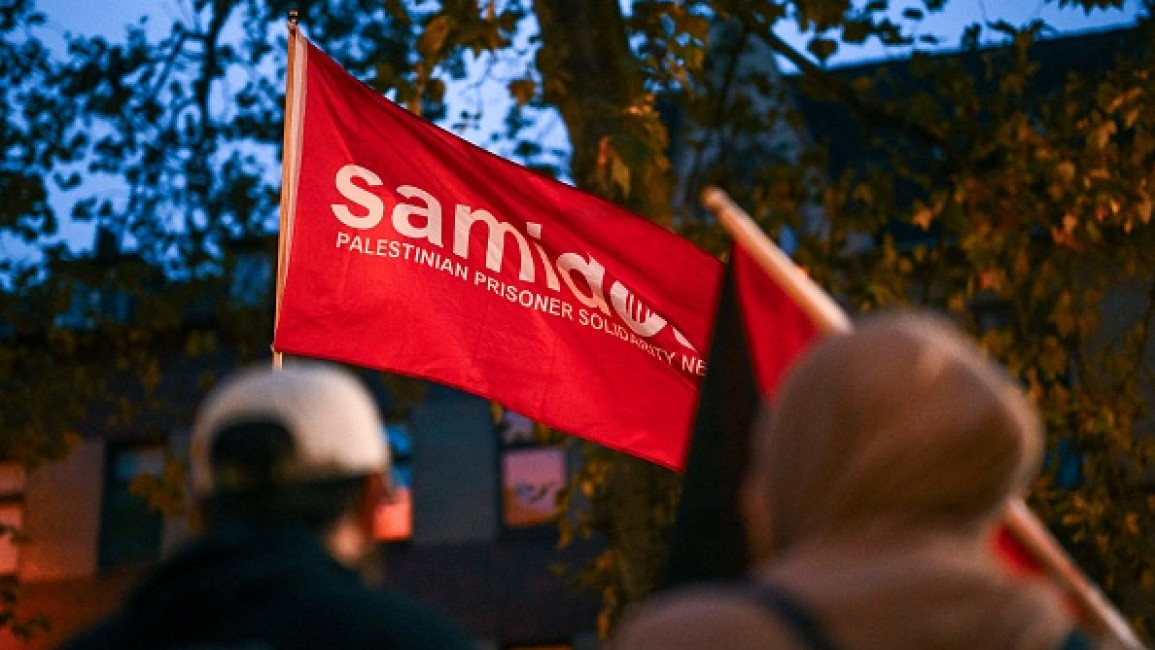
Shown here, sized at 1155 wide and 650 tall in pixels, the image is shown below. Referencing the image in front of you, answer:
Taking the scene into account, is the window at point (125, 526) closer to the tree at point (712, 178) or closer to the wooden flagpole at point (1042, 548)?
the tree at point (712, 178)

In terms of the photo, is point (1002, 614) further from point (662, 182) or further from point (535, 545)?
point (535, 545)

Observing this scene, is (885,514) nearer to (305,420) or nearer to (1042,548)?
(305,420)

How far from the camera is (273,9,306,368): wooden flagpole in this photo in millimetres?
5973

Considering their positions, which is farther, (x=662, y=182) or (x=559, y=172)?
(x=559, y=172)

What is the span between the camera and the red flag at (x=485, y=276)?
246 inches

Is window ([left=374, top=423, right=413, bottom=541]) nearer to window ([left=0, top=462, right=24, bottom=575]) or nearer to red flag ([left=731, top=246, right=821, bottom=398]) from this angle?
window ([left=0, top=462, right=24, bottom=575])

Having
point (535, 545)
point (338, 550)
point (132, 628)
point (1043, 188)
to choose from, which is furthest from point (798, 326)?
point (535, 545)

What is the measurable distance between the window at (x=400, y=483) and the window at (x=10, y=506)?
4557mm

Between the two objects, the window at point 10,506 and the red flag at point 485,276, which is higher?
the red flag at point 485,276

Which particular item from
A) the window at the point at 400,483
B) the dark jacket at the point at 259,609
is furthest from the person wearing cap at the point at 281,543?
the window at the point at 400,483

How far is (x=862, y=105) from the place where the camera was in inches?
463

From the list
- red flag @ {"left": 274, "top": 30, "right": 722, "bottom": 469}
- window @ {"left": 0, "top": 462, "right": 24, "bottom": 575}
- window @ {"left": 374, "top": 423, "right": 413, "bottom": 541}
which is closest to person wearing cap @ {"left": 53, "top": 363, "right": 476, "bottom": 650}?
red flag @ {"left": 274, "top": 30, "right": 722, "bottom": 469}

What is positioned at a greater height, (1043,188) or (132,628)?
(1043,188)

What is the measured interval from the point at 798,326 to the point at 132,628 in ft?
7.00
